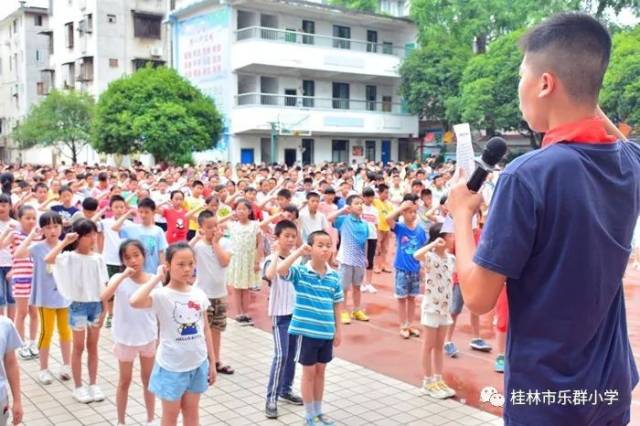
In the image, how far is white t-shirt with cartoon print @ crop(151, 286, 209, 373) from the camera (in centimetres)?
400

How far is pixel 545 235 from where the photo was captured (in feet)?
5.29

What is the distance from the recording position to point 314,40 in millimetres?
32219

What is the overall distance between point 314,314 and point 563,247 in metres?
3.26

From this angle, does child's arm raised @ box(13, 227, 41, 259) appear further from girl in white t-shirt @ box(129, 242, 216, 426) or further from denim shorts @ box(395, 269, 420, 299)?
denim shorts @ box(395, 269, 420, 299)

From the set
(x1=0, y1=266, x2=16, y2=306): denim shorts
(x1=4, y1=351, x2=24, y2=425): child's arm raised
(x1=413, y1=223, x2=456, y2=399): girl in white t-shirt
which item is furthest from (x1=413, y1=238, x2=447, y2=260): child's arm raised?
(x1=0, y1=266, x2=16, y2=306): denim shorts

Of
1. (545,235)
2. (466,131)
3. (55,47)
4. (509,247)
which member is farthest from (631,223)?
(55,47)

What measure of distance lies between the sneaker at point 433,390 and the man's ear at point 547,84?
4.24 m

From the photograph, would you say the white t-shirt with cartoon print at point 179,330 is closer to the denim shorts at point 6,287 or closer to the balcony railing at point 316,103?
the denim shorts at point 6,287

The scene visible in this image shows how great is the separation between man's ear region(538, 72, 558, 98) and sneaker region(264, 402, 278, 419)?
3.97m

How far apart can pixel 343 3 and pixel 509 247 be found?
130 ft

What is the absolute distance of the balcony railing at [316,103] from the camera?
3052cm

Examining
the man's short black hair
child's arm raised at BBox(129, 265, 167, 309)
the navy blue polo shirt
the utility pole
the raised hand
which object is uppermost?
the utility pole

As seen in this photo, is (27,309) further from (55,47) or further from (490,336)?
(55,47)

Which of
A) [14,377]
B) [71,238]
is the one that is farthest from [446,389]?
[14,377]
